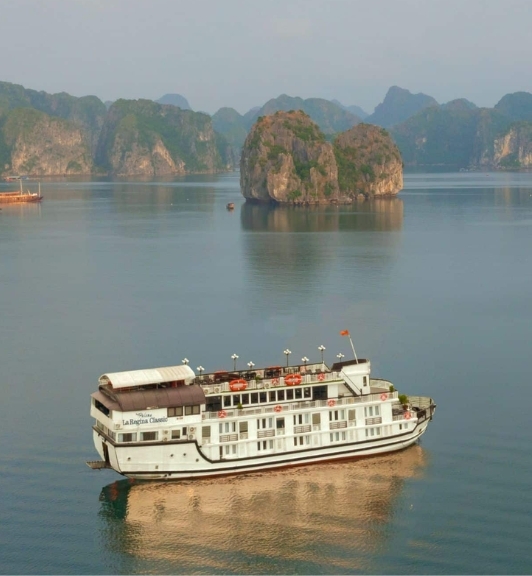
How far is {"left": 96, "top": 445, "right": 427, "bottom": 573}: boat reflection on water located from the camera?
30188 mm

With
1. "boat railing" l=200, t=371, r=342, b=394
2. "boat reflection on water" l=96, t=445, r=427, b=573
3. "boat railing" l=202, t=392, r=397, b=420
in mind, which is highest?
"boat railing" l=200, t=371, r=342, b=394

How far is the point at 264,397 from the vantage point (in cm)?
3688

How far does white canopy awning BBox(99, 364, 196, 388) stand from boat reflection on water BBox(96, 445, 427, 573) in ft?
11.8

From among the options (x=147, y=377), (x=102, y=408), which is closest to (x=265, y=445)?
(x=147, y=377)

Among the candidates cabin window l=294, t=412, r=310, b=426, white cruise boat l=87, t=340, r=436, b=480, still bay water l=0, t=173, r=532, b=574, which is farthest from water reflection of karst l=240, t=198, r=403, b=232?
cabin window l=294, t=412, r=310, b=426

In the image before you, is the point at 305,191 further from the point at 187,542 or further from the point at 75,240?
the point at 187,542

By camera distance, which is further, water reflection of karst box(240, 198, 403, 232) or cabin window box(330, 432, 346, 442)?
water reflection of karst box(240, 198, 403, 232)

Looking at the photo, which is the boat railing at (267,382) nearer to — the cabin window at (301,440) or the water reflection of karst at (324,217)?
the cabin window at (301,440)

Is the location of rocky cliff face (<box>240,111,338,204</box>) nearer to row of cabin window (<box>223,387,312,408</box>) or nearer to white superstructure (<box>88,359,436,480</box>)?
white superstructure (<box>88,359,436,480</box>)

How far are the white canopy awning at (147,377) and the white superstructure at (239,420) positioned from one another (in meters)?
0.04

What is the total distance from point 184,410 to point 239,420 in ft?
6.80

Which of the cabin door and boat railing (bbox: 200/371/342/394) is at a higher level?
boat railing (bbox: 200/371/342/394)

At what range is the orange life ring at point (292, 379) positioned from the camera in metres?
37.2

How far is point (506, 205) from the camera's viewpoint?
17488 centimetres
